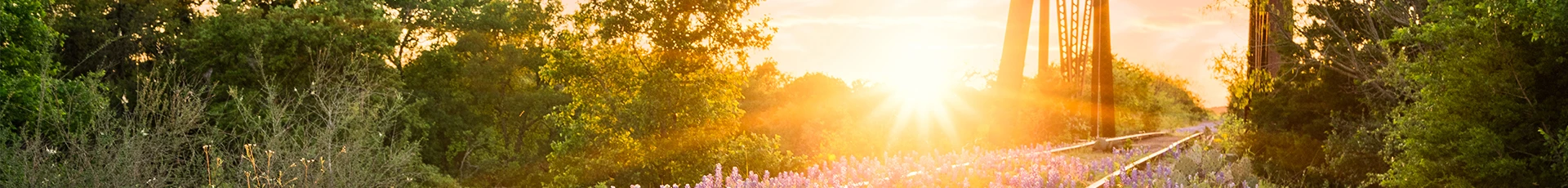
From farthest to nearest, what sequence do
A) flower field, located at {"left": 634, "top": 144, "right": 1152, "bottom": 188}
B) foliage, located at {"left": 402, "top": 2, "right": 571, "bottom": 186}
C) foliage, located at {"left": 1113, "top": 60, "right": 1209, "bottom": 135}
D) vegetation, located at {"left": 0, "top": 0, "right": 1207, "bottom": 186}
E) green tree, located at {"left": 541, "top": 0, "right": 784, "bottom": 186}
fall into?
1. foliage, located at {"left": 1113, "top": 60, "right": 1209, "bottom": 135}
2. foliage, located at {"left": 402, "top": 2, "right": 571, "bottom": 186}
3. green tree, located at {"left": 541, "top": 0, "right": 784, "bottom": 186}
4. vegetation, located at {"left": 0, "top": 0, "right": 1207, "bottom": 186}
5. flower field, located at {"left": 634, "top": 144, "right": 1152, "bottom": 188}

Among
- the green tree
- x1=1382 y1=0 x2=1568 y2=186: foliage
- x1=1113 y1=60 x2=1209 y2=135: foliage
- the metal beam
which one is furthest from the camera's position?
x1=1113 y1=60 x2=1209 y2=135: foliage

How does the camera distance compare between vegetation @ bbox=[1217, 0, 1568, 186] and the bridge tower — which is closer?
vegetation @ bbox=[1217, 0, 1568, 186]

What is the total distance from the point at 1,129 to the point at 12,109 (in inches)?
107

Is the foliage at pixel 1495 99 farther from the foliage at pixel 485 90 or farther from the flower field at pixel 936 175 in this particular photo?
the foliage at pixel 485 90

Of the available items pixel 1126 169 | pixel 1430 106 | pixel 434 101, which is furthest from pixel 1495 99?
pixel 434 101

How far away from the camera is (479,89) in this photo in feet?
113

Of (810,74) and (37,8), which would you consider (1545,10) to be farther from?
(810,74)

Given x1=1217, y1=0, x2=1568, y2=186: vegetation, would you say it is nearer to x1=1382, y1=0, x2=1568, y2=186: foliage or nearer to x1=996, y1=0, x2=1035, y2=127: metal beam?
x1=1382, y1=0, x2=1568, y2=186: foliage

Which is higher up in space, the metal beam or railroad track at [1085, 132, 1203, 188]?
the metal beam

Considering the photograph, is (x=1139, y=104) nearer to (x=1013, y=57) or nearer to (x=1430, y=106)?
(x=1013, y=57)

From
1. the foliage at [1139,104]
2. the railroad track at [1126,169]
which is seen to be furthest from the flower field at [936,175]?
the foliage at [1139,104]

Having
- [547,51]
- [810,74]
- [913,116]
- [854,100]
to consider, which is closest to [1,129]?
[547,51]

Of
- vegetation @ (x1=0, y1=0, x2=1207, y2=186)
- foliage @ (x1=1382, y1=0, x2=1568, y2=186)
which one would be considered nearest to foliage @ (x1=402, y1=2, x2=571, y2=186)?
vegetation @ (x1=0, y1=0, x2=1207, y2=186)

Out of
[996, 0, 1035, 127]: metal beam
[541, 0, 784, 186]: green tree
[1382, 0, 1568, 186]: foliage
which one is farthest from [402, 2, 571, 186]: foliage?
[1382, 0, 1568, 186]: foliage
